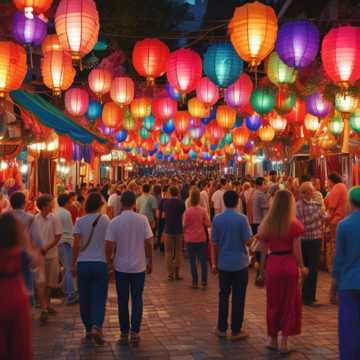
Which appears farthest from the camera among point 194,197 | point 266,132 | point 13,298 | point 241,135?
point 241,135

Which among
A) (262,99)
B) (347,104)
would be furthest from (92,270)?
(262,99)

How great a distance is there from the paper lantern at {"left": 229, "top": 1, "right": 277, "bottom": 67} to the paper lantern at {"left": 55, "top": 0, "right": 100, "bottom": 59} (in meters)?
2.28

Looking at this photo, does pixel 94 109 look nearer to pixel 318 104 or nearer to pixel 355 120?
pixel 318 104

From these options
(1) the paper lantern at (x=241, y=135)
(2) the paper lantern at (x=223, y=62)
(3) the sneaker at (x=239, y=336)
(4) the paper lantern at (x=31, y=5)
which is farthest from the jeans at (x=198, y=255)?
(1) the paper lantern at (x=241, y=135)

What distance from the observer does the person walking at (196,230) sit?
10.4 metres

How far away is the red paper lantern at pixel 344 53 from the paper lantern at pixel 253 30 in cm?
93

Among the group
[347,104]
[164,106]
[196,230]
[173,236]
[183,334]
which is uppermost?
[164,106]

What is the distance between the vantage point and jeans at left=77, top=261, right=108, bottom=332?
6.60 metres

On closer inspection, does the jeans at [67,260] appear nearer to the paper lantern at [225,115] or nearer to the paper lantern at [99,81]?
the paper lantern at [99,81]

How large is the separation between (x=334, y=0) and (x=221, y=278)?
51.1 ft

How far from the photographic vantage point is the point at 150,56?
11.2 metres

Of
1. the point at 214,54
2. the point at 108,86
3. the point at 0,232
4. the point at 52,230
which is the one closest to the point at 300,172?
the point at 108,86

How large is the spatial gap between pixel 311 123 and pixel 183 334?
10.7 metres

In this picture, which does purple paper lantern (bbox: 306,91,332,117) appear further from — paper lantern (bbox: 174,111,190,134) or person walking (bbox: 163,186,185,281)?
paper lantern (bbox: 174,111,190,134)
